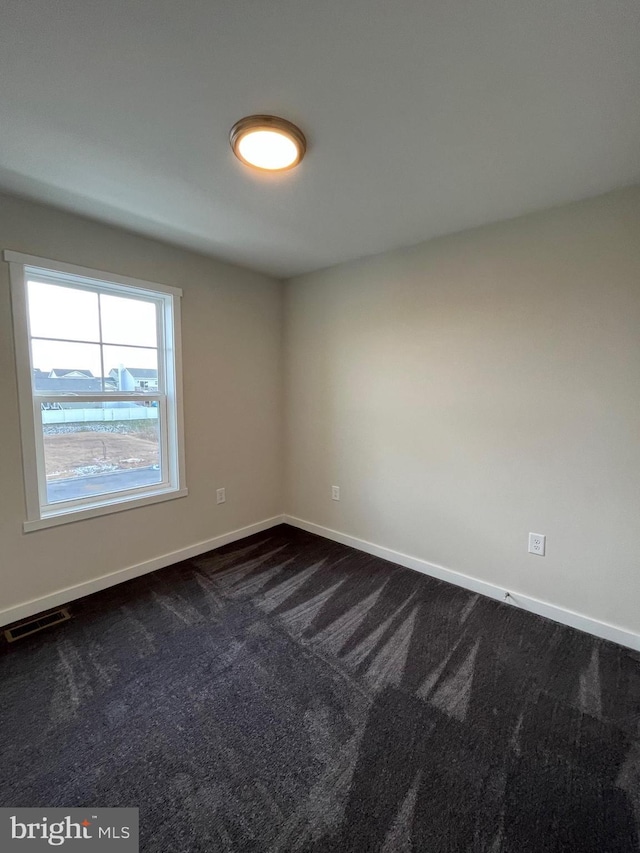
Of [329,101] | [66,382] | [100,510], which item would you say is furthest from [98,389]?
[329,101]

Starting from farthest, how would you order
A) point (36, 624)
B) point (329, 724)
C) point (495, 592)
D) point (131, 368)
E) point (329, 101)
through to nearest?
point (131, 368), point (495, 592), point (36, 624), point (329, 724), point (329, 101)

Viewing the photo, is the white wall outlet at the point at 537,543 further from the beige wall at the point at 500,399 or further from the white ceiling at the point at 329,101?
the white ceiling at the point at 329,101

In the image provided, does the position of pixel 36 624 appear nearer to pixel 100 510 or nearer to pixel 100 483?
pixel 100 510

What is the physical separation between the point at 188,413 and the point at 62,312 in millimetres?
1026

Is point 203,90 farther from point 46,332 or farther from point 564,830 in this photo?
point 564,830

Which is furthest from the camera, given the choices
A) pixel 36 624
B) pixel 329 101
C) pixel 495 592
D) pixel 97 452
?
pixel 97 452

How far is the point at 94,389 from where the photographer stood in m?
2.40

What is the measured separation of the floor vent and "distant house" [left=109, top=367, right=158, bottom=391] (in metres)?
1.46

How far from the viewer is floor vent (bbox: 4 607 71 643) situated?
199 cm

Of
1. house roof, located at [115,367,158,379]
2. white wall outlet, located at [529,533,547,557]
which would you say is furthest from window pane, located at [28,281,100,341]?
white wall outlet, located at [529,533,547,557]

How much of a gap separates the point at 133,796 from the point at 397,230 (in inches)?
117

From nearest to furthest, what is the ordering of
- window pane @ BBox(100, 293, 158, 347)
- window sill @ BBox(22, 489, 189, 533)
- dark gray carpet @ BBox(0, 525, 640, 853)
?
dark gray carpet @ BBox(0, 525, 640, 853) < window sill @ BBox(22, 489, 189, 533) < window pane @ BBox(100, 293, 158, 347)

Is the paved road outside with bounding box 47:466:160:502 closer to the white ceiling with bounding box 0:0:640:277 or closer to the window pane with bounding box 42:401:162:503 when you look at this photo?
the window pane with bounding box 42:401:162:503

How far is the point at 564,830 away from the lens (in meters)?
1.12
